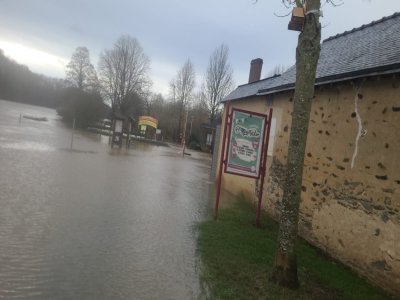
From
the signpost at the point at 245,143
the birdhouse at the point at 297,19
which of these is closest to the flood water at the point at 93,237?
the signpost at the point at 245,143

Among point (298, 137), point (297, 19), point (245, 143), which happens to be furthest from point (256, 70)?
point (298, 137)

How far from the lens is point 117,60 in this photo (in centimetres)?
6369

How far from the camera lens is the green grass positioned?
211 inches

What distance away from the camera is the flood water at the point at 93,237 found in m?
4.93

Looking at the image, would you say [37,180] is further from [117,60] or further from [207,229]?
[117,60]

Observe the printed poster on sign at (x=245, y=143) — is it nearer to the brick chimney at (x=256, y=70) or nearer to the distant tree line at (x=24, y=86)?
the brick chimney at (x=256, y=70)

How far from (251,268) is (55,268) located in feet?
9.76

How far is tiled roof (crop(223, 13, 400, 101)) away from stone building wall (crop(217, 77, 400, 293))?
275 millimetres

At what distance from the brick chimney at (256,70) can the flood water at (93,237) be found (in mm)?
9762

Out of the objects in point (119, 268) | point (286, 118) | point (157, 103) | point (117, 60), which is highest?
point (117, 60)

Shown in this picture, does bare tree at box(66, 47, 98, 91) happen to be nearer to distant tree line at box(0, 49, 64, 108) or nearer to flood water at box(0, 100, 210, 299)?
distant tree line at box(0, 49, 64, 108)

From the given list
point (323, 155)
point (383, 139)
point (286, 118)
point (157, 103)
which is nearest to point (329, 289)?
point (383, 139)

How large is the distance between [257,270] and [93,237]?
116 inches

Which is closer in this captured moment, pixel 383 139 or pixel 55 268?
pixel 55 268
